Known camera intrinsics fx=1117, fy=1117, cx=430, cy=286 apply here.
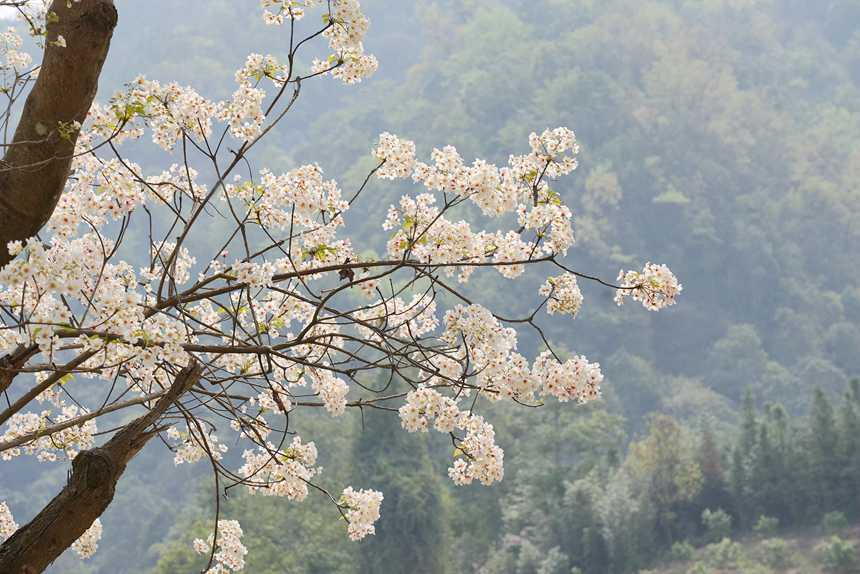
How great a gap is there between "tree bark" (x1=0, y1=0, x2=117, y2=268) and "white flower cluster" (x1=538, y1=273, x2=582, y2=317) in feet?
4.83

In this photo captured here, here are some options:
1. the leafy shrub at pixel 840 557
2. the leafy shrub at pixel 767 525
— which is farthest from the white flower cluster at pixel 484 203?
the leafy shrub at pixel 767 525

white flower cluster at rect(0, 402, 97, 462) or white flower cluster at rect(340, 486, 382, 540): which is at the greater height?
white flower cluster at rect(340, 486, 382, 540)

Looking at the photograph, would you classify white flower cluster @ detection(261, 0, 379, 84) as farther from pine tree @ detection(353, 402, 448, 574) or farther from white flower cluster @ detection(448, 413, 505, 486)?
pine tree @ detection(353, 402, 448, 574)

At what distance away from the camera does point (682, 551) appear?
2314 centimetres

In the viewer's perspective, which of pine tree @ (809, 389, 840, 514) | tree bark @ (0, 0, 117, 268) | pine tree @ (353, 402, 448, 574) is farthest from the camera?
pine tree @ (809, 389, 840, 514)

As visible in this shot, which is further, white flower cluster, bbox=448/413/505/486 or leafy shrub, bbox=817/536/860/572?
leafy shrub, bbox=817/536/860/572

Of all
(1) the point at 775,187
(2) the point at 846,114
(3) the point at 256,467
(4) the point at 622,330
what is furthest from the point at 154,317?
(2) the point at 846,114

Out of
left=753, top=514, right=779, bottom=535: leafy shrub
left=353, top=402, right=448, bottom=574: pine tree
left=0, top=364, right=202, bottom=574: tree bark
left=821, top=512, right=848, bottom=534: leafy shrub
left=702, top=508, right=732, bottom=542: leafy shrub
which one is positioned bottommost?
left=0, top=364, right=202, bottom=574: tree bark

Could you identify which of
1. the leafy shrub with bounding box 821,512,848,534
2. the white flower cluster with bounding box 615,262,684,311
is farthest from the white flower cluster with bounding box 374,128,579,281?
the leafy shrub with bounding box 821,512,848,534

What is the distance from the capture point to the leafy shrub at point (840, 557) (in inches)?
811

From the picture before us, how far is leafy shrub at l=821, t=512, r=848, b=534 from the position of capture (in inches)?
896

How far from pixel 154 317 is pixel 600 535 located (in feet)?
73.2

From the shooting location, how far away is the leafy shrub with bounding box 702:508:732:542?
23.6m

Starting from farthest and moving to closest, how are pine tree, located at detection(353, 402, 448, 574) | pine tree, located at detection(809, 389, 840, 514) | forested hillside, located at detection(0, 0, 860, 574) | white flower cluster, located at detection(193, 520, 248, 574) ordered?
forested hillside, located at detection(0, 0, 860, 574)
pine tree, located at detection(809, 389, 840, 514)
pine tree, located at detection(353, 402, 448, 574)
white flower cluster, located at detection(193, 520, 248, 574)
